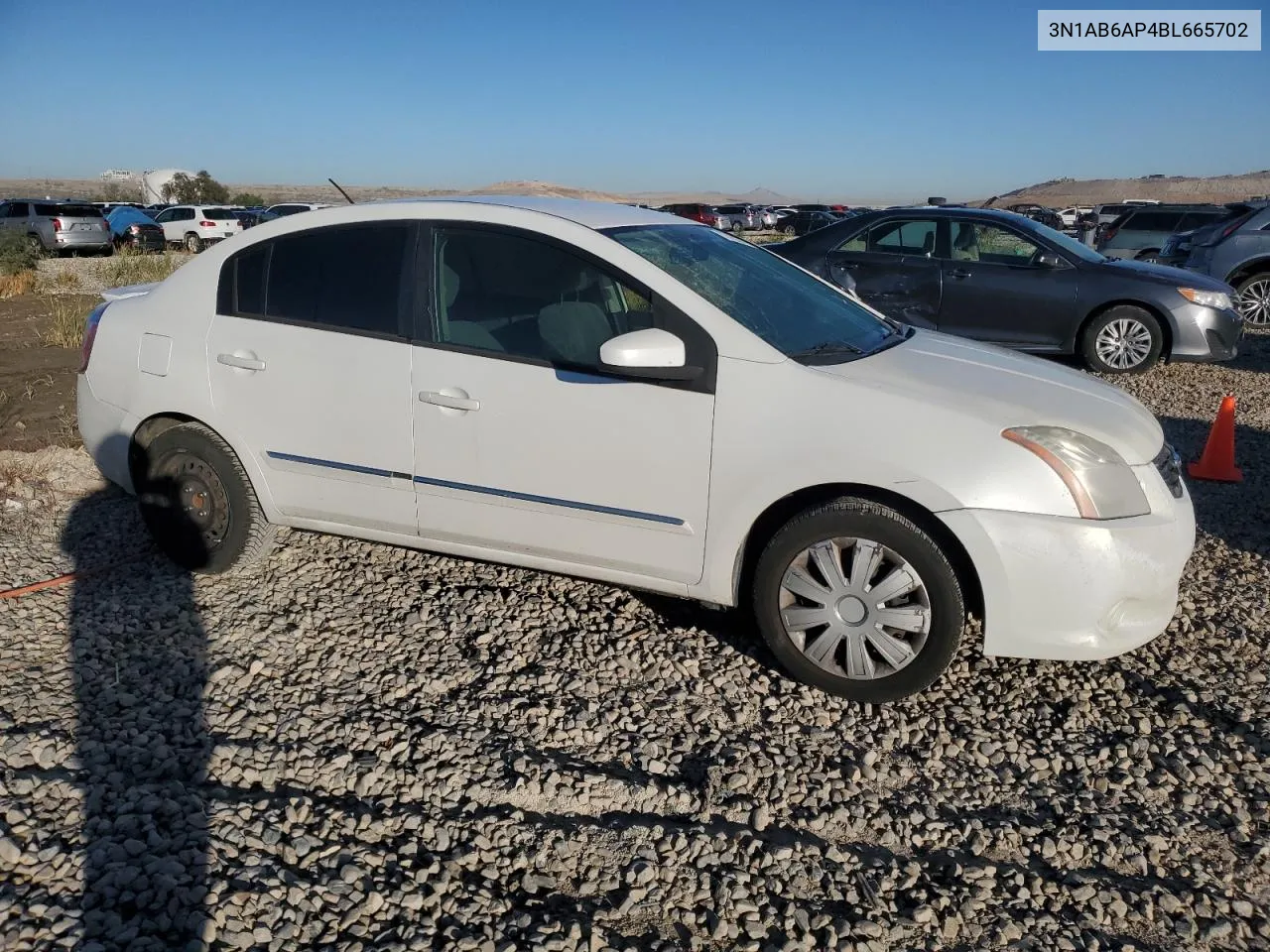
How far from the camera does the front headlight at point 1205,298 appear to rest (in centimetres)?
908

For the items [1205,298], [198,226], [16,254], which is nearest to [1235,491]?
[1205,298]

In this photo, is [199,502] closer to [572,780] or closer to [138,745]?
[138,745]

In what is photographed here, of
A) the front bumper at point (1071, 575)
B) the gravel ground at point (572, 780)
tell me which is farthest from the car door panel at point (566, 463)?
the front bumper at point (1071, 575)

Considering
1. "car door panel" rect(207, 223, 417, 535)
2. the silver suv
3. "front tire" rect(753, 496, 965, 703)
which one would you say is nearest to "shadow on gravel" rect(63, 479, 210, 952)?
"car door panel" rect(207, 223, 417, 535)

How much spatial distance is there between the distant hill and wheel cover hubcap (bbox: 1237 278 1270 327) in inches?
3461

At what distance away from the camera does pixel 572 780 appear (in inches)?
120

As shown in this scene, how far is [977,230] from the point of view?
9453 mm

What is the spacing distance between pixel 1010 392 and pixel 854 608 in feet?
3.27

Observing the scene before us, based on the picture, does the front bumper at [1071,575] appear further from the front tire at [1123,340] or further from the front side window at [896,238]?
the front side window at [896,238]

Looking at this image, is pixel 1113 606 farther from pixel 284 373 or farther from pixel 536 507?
pixel 284 373

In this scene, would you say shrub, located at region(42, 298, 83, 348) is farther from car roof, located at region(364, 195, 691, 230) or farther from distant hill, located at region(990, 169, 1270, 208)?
distant hill, located at region(990, 169, 1270, 208)

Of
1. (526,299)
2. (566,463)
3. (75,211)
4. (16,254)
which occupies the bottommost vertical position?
(566,463)

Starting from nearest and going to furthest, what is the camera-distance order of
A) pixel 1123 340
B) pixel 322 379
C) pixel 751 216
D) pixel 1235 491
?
pixel 322 379, pixel 1235 491, pixel 1123 340, pixel 751 216

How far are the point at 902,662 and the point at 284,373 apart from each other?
276cm
